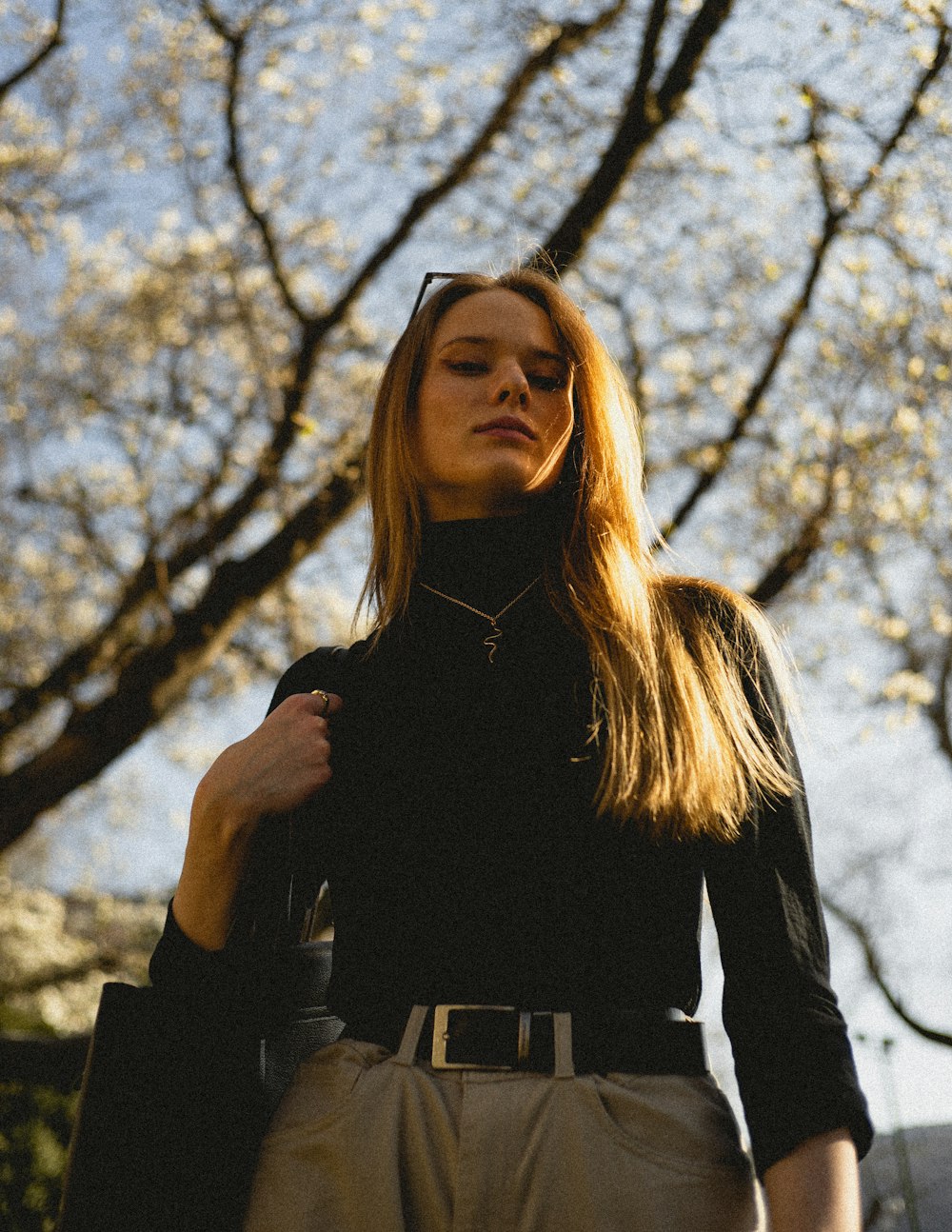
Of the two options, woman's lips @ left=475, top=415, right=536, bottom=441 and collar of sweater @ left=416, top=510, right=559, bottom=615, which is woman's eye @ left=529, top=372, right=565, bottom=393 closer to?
woman's lips @ left=475, top=415, right=536, bottom=441

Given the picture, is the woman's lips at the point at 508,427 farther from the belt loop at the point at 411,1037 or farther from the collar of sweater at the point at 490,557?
the belt loop at the point at 411,1037

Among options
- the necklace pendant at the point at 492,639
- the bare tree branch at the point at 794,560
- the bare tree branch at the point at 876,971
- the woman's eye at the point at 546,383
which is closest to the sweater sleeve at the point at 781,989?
the necklace pendant at the point at 492,639

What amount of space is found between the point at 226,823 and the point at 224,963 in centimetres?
22

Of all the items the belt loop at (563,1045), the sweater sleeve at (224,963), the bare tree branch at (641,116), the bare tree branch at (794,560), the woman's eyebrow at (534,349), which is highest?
the bare tree branch at (641,116)

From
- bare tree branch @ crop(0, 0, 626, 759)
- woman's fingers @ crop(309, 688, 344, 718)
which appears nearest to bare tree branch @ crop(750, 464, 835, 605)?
bare tree branch @ crop(0, 0, 626, 759)

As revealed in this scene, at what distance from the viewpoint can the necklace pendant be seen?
1.94 m

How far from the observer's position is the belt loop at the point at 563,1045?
4.76 feet

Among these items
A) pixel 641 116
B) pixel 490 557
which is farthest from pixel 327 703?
pixel 641 116

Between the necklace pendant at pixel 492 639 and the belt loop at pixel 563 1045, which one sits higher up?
the necklace pendant at pixel 492 639

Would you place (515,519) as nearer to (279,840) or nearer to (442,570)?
(442,570)

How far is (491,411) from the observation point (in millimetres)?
2137

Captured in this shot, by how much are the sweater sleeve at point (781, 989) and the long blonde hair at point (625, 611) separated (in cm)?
6

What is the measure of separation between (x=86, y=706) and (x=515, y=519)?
5.00 meters

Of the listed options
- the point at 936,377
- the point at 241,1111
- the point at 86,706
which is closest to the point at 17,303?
the point at 86,706
